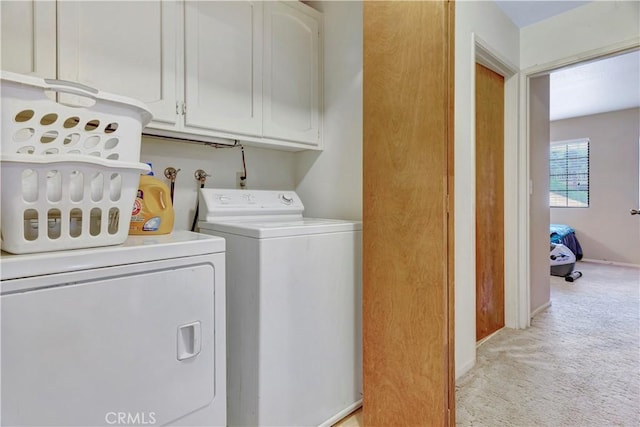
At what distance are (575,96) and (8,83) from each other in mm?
2438

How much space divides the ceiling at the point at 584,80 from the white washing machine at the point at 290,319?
1.22 meters

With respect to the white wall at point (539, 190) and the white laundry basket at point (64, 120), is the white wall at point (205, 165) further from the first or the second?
the white wall at point (539, 190)

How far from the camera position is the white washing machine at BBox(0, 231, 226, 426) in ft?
2.36

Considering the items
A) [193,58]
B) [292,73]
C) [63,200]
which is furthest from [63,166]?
[292,73]

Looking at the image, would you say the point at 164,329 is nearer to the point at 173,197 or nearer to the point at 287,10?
the point at 173,197

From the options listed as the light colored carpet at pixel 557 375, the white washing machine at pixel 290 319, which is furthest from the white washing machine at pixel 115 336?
the light colored carpet at pixel 557 375

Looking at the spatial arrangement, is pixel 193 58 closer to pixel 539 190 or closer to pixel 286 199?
pixel 286 199

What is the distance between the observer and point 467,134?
4.21 feet

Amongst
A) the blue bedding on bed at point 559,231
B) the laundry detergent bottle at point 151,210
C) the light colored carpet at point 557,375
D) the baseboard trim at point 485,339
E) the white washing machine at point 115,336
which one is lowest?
the light colored carpet at point 557,375

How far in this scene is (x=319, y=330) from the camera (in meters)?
1.40

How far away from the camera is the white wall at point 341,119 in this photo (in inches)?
69.5

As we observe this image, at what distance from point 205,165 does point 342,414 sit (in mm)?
1591

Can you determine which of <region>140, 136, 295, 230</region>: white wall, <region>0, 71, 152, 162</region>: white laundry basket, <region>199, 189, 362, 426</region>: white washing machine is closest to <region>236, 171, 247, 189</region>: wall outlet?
<region>140, 136, 295, 230</region>: white wall

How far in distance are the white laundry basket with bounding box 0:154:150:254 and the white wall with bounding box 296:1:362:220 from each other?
116cm
